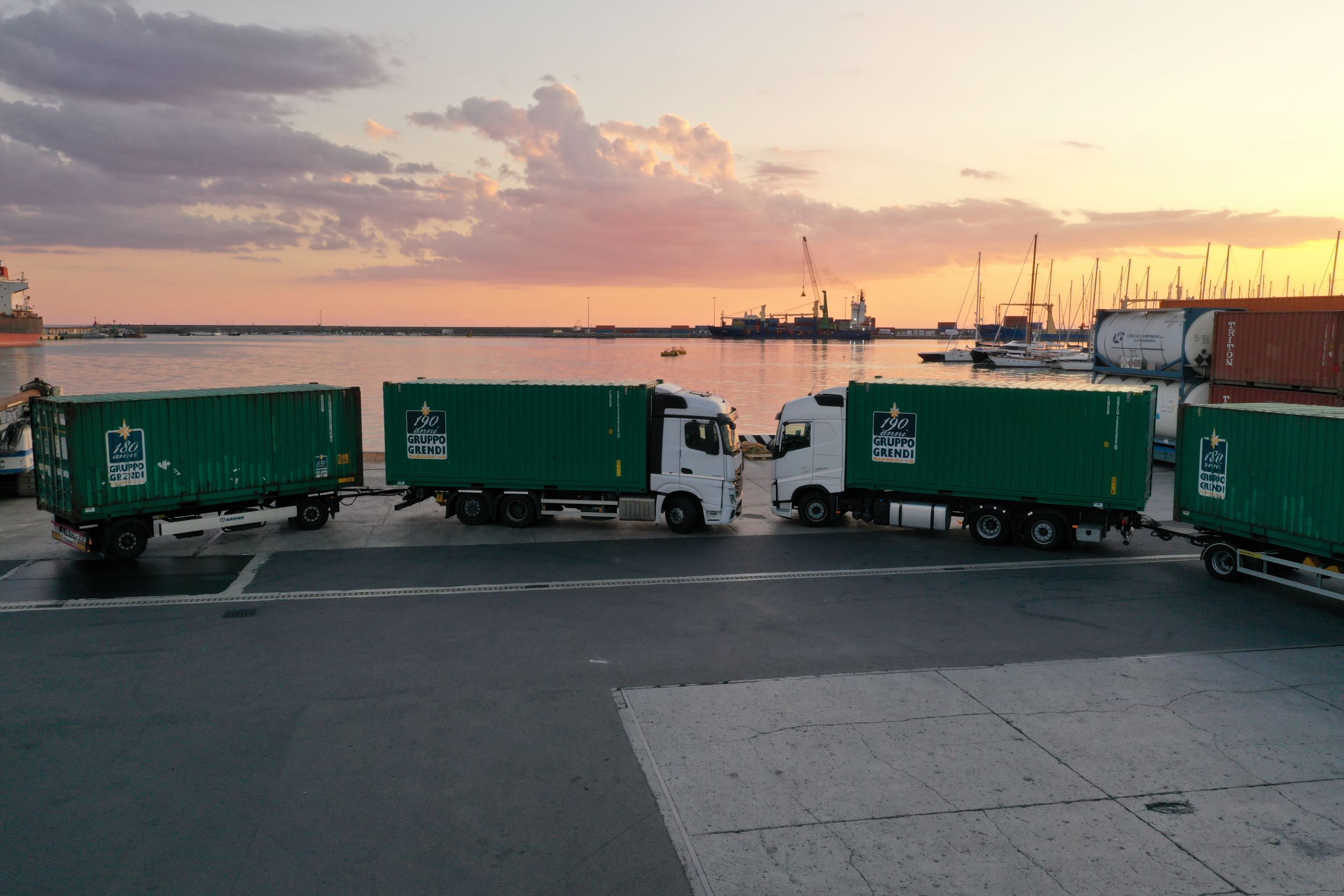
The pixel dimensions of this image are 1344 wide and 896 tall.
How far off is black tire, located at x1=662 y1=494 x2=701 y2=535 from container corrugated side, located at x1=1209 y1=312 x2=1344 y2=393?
20.5 meters

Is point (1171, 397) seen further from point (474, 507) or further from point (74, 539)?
point (74, 539)

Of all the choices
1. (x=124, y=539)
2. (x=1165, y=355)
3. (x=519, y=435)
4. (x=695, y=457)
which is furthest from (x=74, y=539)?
(x=1165, y=355)

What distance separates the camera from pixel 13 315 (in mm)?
144250

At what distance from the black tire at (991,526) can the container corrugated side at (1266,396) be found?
10.9 metres

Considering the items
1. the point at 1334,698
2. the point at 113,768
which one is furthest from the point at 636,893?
the point at 1334,698

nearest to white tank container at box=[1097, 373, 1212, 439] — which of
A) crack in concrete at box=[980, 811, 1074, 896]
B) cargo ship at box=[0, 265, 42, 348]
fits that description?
crack in concrete at box=[980, 811, 1074, 896]

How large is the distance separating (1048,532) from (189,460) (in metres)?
18.6

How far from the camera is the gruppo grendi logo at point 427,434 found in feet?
70.8

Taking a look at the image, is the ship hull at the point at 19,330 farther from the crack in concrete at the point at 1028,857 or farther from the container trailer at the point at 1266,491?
the crack in concrete at the point at 1028,857

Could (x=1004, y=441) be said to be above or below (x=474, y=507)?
above

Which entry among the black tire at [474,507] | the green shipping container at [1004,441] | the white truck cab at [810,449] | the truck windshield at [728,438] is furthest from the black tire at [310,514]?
the green shipping container at [1004,441]

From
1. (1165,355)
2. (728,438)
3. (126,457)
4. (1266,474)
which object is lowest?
(126,457)

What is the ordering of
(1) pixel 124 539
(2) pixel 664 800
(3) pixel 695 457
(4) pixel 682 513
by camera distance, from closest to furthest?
(2) pixel 664 800 → (1) pixel 124 539 → (3) pixel 695 457 → (4) pixel 682 513

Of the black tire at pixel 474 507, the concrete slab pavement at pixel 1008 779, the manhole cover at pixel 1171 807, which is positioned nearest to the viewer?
the concrete slab pavement at pixel 1008 779
